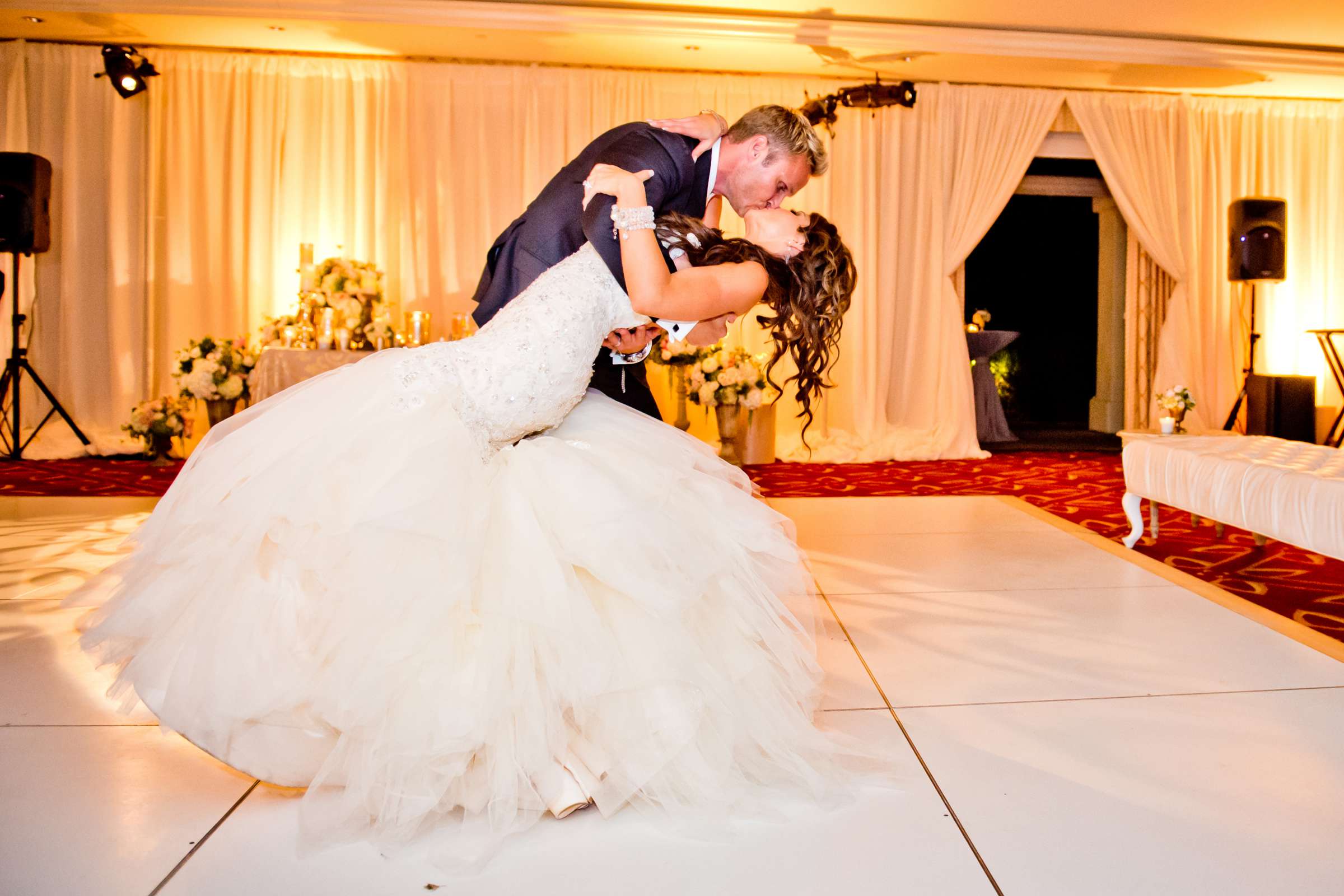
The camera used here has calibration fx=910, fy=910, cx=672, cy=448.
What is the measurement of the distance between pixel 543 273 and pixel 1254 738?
6.01ft

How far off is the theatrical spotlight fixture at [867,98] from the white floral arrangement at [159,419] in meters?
5.15

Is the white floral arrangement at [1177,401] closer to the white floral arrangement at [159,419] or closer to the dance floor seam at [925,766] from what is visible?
the dance floor seam at [925,766]

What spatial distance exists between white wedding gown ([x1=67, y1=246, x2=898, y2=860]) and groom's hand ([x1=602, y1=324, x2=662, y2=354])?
160 millimetres

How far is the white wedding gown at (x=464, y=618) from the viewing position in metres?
1.52

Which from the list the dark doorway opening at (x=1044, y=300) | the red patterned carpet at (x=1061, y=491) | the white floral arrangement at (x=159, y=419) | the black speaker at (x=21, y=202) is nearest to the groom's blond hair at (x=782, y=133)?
the red patterned carpet at (x=1061, y=491)

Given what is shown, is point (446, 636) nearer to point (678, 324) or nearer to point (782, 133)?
point (678, 324)

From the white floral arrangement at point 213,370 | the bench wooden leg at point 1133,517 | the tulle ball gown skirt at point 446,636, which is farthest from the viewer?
the white floral arrangement at point 213,370

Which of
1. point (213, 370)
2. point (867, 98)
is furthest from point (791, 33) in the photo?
point (213, 370)

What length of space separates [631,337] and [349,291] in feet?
14.6

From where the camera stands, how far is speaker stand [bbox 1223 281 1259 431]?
7.46 m

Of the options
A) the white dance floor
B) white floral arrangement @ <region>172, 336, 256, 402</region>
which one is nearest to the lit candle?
white floral arrangement @ <region>172, 336, 256, 402</region>

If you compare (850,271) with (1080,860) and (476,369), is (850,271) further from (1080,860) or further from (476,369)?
(1080,860)

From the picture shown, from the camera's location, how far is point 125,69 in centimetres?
655

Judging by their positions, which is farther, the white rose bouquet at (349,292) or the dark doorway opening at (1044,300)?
the dark doorway opening at (1044,300)
